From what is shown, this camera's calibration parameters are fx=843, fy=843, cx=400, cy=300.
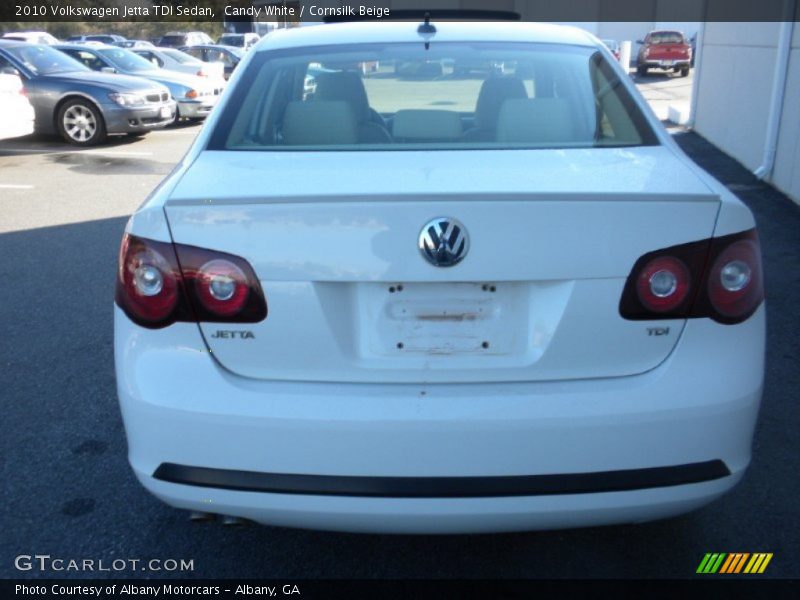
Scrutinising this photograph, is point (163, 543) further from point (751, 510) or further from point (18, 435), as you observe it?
point (751, 510)

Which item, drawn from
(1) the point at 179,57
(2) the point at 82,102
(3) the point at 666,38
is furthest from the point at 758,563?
(3) the point at 666,38

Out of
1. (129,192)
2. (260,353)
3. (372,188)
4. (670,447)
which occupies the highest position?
(372,188)

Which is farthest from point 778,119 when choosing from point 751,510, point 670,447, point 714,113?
point 670,447

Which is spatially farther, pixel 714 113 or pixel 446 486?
pixel 714 113

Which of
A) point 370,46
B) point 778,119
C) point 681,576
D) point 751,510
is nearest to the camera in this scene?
point 681,576

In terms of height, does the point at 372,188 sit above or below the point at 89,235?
above

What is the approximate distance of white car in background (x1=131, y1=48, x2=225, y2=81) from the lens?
1650cm

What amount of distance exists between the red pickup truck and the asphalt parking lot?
2821 cm

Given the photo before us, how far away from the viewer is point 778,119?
29.0 feet

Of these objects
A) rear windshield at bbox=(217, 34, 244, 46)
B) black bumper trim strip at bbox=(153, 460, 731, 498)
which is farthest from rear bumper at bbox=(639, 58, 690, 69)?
black bumper trim strip at bbox=(153, 460, 731, 498)

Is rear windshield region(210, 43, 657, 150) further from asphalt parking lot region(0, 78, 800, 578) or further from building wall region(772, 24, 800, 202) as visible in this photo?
building wall region(772, 24, 800, 202)

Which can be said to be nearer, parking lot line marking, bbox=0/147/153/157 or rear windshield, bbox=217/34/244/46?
parking lot line marking, bbox=0/147/153/157

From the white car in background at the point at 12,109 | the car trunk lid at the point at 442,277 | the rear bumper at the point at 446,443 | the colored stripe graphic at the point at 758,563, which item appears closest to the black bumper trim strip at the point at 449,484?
the rear bumper at the point at 446,443

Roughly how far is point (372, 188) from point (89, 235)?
18.2ft
